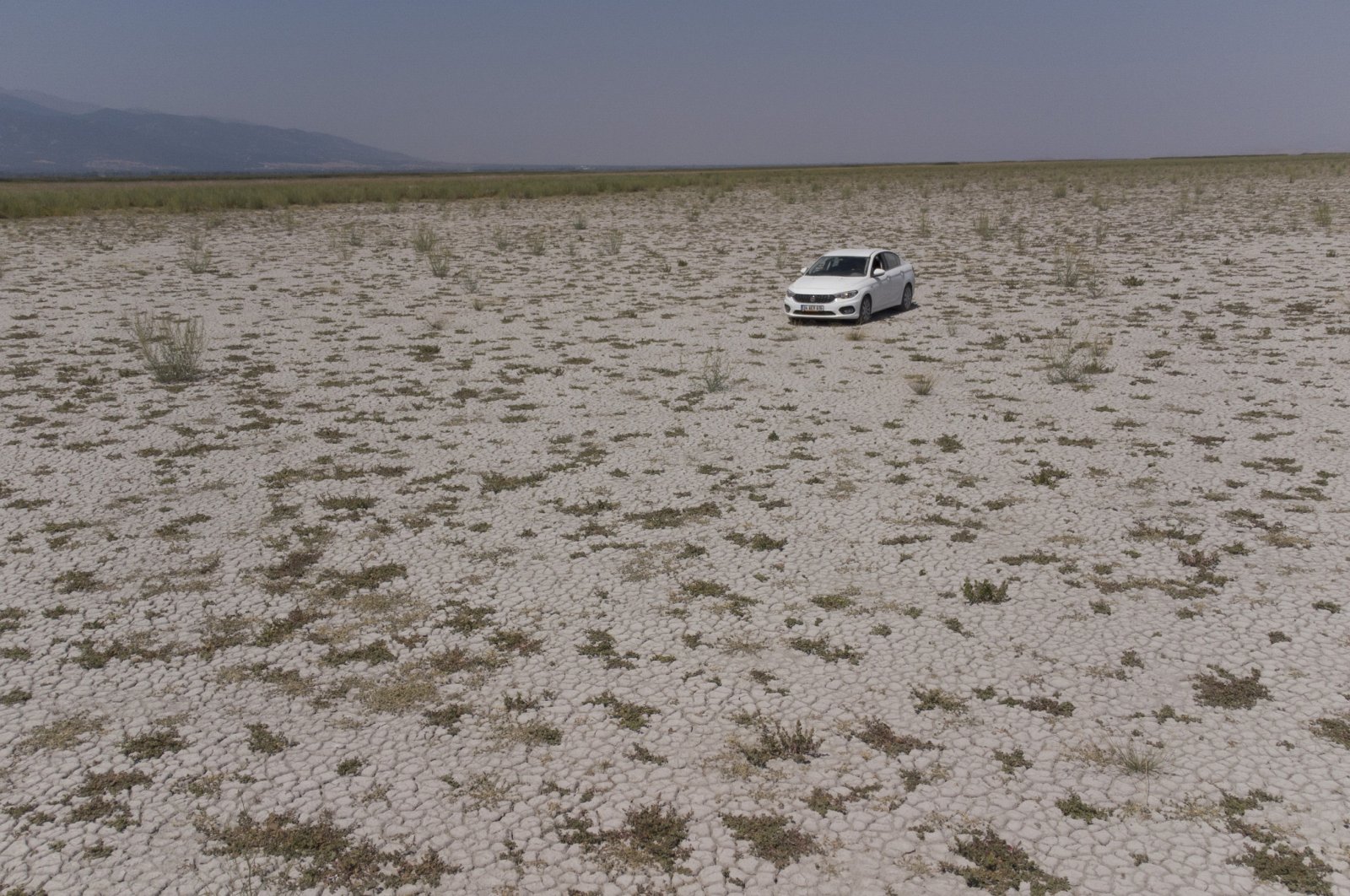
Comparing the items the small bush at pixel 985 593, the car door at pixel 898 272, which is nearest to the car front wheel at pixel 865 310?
the car door at pixel 898 272

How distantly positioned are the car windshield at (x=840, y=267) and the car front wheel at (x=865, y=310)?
0.68 m

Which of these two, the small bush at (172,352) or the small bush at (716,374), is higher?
the small bush at (172,352)

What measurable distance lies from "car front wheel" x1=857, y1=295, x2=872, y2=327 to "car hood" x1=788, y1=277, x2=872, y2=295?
1.14ft

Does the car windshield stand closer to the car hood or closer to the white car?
the white car

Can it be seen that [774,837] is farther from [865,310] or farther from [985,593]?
[865,310]

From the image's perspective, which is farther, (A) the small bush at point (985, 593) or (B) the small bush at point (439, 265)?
(B) the small bush at point (439, 265)

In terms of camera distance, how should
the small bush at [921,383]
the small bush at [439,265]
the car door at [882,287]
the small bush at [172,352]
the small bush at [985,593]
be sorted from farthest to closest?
1. the small bush at [439,265]
2. the car door at [882,287]
3. the small bush at [172,352]
4. the small bush at [921,383]
5. the small bush at [985,593]

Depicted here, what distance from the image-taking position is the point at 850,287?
64.0 ft

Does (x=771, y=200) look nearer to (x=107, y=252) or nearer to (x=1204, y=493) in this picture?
(x=107, y=252)

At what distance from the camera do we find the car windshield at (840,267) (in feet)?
66.5

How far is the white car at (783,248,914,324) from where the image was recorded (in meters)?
19.4

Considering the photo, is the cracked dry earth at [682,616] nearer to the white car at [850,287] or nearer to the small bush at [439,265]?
the white car at [850,287]

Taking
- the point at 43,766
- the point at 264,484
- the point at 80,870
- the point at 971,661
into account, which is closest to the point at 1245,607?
the point at 971,661

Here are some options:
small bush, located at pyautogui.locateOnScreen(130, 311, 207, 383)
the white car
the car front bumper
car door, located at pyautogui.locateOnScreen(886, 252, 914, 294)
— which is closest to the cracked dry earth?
small bush, located at pyautogui.locateOnScreen(130, 311, 207, 383)
